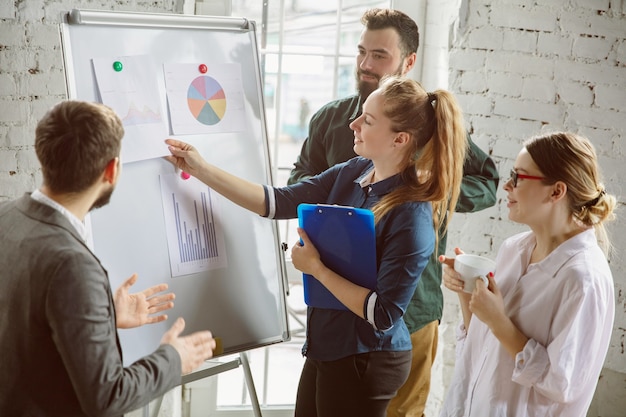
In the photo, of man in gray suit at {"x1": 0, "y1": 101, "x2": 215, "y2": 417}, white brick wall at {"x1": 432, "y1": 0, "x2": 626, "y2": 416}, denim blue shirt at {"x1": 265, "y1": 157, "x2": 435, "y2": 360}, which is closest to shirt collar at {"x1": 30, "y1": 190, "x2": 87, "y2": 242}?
man in gray suit at {"x1": 0, "y1": 101, "x2": 215, "y2": 417}

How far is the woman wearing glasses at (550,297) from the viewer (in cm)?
157

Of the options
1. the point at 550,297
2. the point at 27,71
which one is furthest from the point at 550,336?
the point at 27,71

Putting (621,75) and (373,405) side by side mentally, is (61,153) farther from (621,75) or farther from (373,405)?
(621,75)

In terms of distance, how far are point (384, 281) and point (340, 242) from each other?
0.51ft

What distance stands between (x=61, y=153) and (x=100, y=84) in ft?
2.16

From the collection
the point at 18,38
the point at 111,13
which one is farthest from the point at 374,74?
the point at 18,38

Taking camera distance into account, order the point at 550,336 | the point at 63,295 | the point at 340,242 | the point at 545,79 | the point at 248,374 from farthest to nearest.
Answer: the point at 545,79
the point at 248,374
the point at 340,242
the point at 550,336
the point at 63,295

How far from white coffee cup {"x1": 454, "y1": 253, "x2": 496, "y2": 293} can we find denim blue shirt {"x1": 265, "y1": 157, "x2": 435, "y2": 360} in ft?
0.33

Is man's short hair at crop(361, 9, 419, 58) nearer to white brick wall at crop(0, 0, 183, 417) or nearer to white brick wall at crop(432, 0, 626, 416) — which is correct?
white brick wall at crop(432, 0, 626, 416)

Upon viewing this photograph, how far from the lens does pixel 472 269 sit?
67.2 inches

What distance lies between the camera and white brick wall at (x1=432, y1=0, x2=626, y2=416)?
2.68m

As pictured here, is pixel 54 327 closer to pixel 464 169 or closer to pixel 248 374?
pixel 248 374

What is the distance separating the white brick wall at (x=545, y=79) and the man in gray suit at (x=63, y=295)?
181 cm

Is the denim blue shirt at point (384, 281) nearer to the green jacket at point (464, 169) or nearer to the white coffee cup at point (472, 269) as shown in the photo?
the white coffee cup at point (472, 269)
